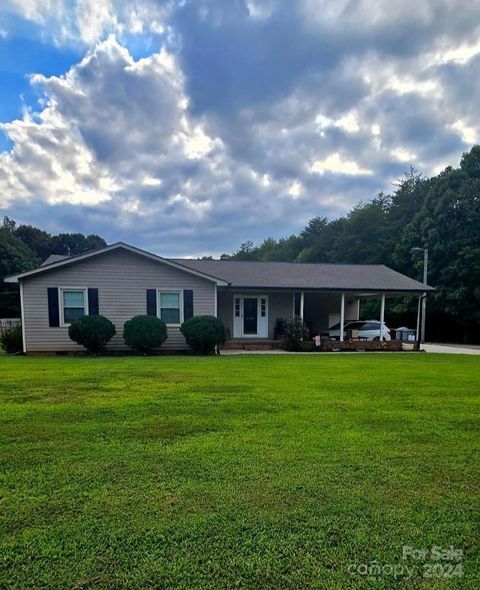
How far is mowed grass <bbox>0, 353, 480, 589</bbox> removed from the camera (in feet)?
6.37

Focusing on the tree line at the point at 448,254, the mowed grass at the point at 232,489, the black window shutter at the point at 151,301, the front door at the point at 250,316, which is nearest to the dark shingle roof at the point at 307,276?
the front door at the point at 250,316

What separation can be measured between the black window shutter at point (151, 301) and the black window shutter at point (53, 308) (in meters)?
3.23

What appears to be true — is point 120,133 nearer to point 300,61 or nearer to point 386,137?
point 300,61

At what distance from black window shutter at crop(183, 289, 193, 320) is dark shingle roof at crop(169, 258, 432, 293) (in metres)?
2.13

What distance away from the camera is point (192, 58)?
12.8 m

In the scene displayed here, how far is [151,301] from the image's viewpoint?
13180 millimetres

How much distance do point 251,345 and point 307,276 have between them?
471 centimetres

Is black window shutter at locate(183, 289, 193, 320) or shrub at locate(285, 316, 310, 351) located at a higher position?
black window shutter at locate(183, 289, 193, 320)

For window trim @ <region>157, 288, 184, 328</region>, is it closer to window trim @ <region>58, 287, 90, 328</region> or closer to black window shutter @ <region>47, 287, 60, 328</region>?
window trim @ <region>58, 287, 90, 328</region>

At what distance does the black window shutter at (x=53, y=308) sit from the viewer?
1248 cm

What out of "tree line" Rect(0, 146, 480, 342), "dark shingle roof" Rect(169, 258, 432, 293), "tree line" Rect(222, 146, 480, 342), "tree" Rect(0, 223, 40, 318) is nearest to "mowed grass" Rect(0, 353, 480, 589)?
"dark shingle roof" Rect(169, 258, 432, 293)


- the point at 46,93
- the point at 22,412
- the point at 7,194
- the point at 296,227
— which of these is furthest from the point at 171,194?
the point at 296,227

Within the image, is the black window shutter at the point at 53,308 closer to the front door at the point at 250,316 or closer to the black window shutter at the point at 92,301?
the black window shutter at the point at 92,301

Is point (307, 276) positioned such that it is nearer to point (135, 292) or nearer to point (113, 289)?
point (135, 292)
